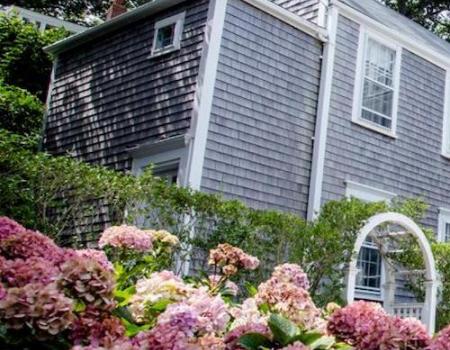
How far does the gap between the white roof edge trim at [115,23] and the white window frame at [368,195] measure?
14.2 ft

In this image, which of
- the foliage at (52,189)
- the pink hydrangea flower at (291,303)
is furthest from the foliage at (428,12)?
the pink hydrangea flower at (291,303)

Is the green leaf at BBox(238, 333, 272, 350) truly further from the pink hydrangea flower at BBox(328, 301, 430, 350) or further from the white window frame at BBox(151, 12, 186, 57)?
the white window frame at BBox(151, 12, 186, 57)

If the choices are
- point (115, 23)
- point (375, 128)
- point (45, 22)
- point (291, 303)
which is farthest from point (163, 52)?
point (45, 22)

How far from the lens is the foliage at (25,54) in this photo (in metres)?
15.2

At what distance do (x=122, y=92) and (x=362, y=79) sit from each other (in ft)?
14.3

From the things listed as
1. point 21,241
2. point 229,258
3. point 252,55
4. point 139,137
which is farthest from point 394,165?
point 21,241

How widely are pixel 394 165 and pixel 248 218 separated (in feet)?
16.4

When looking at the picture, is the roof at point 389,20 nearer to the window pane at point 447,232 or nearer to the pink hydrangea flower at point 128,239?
the window pane at point 447,232

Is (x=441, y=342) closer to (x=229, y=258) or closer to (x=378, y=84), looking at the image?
(x=229, y=258)

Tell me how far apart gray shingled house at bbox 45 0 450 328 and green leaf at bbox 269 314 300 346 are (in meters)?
6.63

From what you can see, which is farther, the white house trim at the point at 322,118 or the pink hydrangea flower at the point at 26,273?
the white house trim at the point at 322,118

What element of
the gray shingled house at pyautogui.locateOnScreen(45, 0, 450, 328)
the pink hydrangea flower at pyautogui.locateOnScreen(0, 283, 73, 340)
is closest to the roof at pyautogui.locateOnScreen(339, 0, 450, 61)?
the gray shingled house at pyautogui.locateOnScreen(45, 0, 450, 328)

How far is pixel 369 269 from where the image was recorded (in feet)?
37.7

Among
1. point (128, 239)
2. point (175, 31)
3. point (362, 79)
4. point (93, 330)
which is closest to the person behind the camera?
point (93, 330)
